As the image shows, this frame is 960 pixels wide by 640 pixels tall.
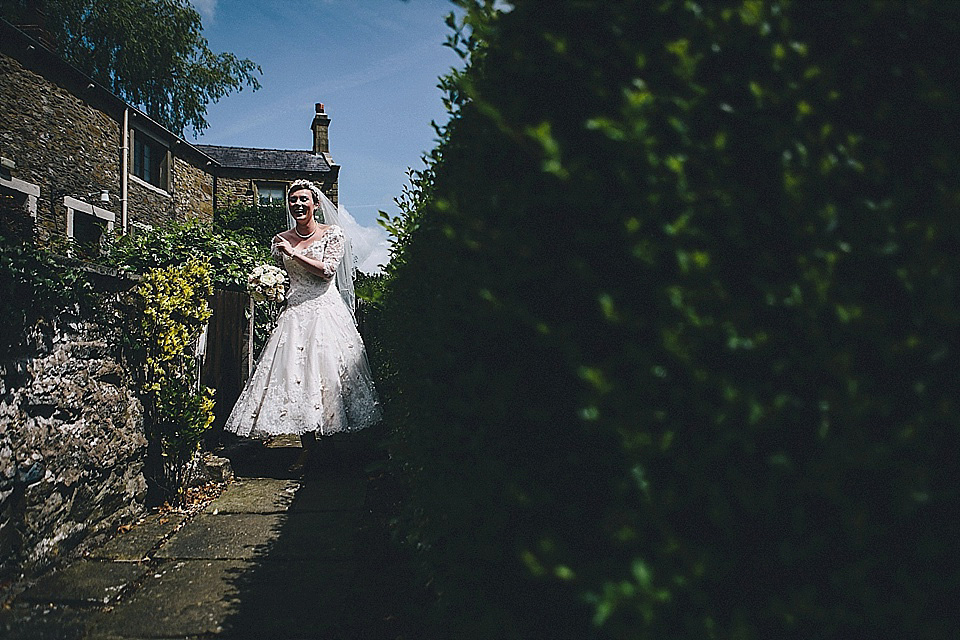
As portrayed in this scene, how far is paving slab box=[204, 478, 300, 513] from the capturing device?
188 inches

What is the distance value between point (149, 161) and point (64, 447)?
20451mm

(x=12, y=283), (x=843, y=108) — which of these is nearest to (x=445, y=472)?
(x=843, y=108)

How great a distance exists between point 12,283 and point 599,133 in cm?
321

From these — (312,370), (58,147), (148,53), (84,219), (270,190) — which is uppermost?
(148,53)

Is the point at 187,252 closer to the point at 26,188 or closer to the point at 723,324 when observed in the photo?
the point at 723,324

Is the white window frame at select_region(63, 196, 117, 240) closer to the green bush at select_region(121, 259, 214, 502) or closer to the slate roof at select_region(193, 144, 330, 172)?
the slate roof at select_region(193, 144, 330, 172)

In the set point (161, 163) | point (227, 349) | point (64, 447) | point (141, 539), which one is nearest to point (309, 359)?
point (227, 349)

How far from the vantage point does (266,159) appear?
26656 mm

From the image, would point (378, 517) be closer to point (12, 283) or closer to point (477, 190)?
point (12, 283)

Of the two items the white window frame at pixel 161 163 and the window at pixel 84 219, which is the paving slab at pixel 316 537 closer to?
the window at pixel 84 219

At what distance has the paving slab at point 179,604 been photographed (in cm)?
293

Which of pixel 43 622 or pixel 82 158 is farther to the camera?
pixel 82 158

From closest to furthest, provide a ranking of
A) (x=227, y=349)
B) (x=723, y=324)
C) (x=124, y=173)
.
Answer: (x=723, y=324) → (x=227, y=349) → (x=124, y=173)

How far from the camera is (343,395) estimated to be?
629 cm
